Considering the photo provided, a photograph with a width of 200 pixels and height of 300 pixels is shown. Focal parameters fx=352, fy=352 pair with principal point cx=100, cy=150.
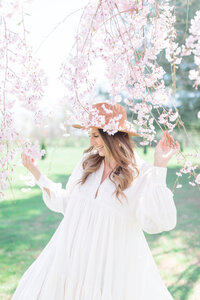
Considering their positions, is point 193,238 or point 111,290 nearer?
point 111,290

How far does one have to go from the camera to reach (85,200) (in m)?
1.80

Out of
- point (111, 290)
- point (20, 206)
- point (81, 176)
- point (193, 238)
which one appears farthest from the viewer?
point (20, 206)

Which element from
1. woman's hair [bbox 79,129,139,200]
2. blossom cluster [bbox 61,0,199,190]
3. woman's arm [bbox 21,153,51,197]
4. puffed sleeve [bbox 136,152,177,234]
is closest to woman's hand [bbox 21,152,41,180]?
woman's arm [bbox 21,153,51,197]

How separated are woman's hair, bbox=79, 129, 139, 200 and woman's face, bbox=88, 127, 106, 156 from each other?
0.07ft

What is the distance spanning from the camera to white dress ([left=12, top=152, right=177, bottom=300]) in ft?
5.23

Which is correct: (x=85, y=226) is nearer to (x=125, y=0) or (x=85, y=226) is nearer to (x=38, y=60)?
(x=38, y=60)

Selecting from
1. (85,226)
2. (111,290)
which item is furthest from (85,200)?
(111,290)

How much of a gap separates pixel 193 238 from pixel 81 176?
3430mm

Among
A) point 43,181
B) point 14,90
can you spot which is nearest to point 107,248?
point 43,181

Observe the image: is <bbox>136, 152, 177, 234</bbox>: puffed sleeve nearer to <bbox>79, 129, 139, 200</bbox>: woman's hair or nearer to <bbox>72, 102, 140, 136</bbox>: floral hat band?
<bbox>79, 129, 139, 200</bbox>: woman's hair

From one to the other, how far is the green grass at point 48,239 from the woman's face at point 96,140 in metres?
0.24

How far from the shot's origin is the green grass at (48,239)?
3332 mm

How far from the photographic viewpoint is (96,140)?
72.2 inches

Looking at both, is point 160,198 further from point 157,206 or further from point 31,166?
point 31,166
